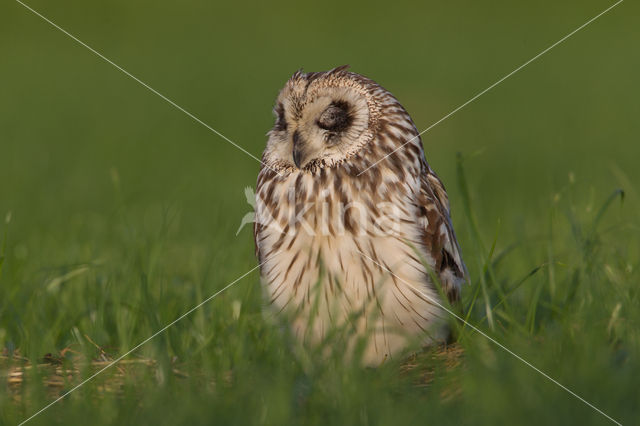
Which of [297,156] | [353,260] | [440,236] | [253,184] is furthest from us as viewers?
[253,184]

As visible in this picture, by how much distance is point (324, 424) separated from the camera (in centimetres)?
261

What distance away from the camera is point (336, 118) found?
3764mm

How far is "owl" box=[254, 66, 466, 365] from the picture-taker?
357cm

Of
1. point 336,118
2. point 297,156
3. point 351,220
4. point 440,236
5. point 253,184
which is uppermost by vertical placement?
point 253,184

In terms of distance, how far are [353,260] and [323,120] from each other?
0.65 metres

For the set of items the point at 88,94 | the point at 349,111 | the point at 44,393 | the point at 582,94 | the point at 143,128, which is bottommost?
the point at 44,393

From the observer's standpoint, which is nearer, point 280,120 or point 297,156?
point 297,156

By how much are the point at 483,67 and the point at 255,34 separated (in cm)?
749

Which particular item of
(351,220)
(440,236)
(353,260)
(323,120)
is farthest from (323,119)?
(440,236)

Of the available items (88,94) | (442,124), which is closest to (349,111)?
(442,124)

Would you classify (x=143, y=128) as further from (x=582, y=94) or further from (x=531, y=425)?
(x=531, y=425)

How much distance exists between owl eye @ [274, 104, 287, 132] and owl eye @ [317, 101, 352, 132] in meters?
0.22

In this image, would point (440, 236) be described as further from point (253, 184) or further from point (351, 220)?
point (253, 184)

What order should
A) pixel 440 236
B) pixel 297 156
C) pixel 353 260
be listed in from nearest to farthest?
1. pixel 353 260
2. pixel 297 156
3. pixel 440 236
